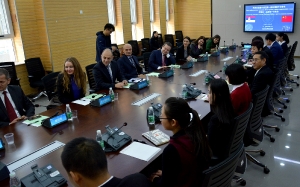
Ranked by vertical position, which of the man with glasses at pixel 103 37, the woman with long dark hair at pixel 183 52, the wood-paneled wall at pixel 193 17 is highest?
the wood-paneled wall at pixel 193 17

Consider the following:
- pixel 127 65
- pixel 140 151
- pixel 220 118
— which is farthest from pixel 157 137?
pixel 127 65

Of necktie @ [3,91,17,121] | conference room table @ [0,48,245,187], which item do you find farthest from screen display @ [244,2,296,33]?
necktie @ [3,91,17,121]

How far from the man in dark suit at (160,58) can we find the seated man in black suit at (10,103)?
107 inches

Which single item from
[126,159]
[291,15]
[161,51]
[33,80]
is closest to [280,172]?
[126,159]

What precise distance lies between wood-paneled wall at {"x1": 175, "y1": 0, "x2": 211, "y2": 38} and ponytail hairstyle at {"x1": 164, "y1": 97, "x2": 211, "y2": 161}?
10171 mm

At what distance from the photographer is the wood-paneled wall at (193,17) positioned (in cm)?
1117

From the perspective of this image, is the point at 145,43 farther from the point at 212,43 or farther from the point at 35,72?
the point at 35,72

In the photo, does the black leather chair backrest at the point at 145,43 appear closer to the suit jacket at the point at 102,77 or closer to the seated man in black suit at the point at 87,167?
the suit jacket at the point at 102,77

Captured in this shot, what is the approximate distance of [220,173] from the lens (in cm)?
141

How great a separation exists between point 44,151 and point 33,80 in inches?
173

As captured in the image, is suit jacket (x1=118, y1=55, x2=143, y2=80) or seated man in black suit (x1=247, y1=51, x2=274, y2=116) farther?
suit jacket (x1=118, y1=55, x2=143, y2=80)

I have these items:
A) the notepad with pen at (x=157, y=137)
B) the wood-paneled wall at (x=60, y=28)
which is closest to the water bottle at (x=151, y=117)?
the notepad with pen at (x=157, y=137)

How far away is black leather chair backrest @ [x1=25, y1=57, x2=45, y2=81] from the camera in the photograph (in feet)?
19.6

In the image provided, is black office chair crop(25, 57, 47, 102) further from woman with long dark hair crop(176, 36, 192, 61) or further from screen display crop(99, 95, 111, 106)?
woman with long dark hair crop(176, 36, 192, 61)
